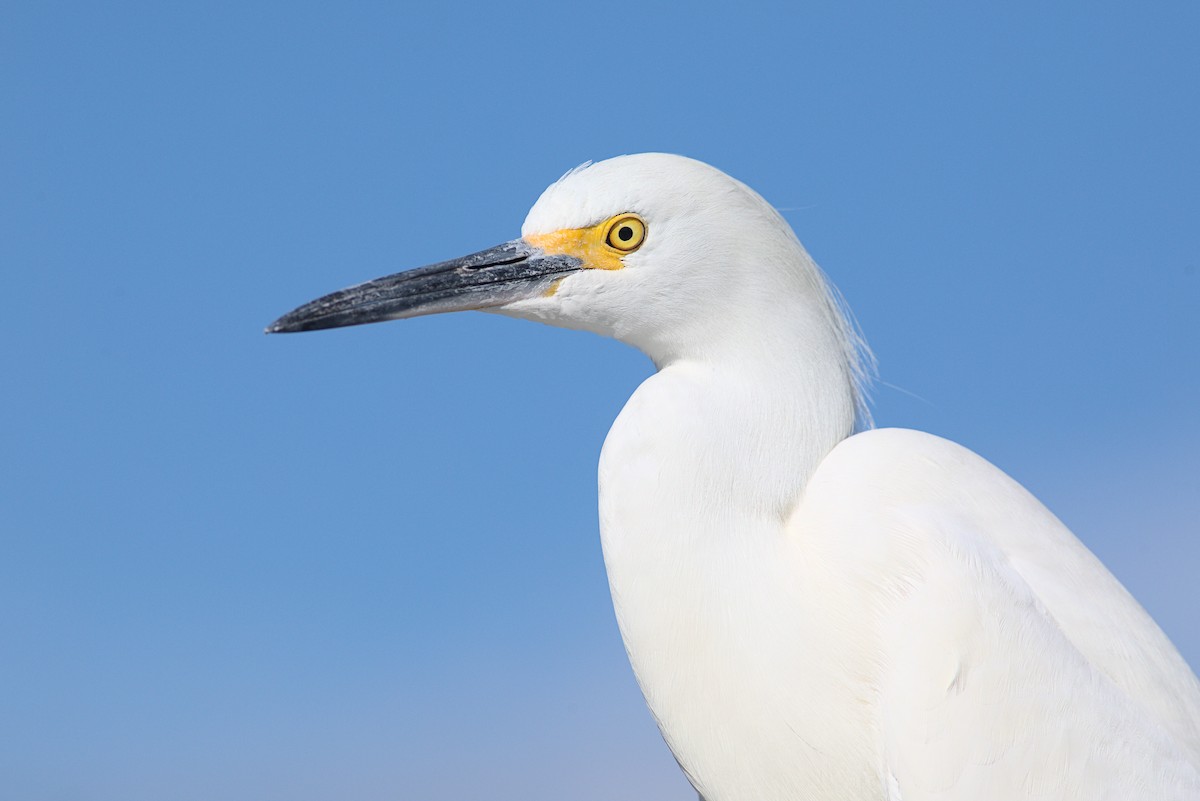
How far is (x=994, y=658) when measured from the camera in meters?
3.11

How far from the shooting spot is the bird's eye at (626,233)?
11.7 ft

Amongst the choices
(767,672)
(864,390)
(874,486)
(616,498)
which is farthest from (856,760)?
(864,390)

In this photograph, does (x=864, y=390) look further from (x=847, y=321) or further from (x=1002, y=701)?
→ (x=1002, y=701)

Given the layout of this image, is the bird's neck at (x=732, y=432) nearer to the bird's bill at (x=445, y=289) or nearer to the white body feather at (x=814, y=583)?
the white body feather at (x=814, y=583)

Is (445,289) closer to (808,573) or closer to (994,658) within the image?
(808,573)

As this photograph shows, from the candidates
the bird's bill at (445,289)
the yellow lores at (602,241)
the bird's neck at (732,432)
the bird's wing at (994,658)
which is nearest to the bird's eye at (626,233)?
the yellow lores at (602,241)

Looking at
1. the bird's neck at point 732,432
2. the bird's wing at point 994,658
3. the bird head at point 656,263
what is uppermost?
the bird head at point 656,263

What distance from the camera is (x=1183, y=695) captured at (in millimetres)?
3363

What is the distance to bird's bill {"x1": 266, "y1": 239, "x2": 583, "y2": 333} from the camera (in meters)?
3.74

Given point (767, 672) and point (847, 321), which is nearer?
point (767, 672)

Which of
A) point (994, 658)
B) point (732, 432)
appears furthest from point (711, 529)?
point (994, 658)

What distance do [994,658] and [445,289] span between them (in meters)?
2.02

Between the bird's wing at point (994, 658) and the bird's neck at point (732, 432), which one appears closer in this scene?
the bird's wing at point (994, 658)

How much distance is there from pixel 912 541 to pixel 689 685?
743 mm
